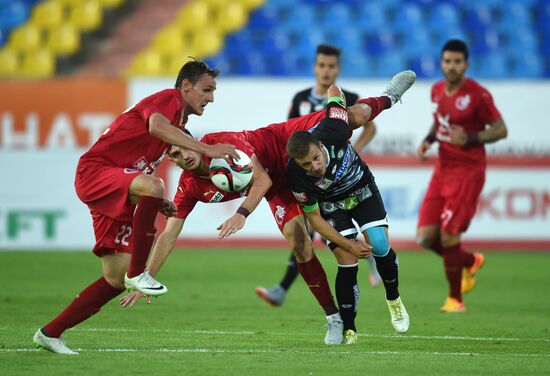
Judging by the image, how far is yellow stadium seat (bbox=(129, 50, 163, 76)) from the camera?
64.1 feet

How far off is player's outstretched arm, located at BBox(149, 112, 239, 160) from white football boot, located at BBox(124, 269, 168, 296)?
91 centimetres

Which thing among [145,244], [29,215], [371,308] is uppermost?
[145,244]

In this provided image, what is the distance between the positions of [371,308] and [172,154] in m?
Answer: 3.96

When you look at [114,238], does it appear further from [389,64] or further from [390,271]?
[389,64]

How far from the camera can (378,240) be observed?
320 inches

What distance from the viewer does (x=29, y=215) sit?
16.3m

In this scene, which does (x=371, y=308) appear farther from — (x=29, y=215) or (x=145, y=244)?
(x=29, y=215)

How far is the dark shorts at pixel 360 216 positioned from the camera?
8172mm

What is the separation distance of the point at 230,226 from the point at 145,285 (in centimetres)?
69

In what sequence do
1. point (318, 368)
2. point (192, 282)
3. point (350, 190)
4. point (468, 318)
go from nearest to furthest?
point (318, 368), point (350, 190), point (468, 318), point (192, 282)

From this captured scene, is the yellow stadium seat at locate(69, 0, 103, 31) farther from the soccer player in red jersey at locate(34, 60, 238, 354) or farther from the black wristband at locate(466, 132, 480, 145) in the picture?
the soccer player in red jersey at locate(34, 60, 238, 354)

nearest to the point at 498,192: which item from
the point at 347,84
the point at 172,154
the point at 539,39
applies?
the point at 347,84

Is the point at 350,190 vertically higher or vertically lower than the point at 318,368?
higher

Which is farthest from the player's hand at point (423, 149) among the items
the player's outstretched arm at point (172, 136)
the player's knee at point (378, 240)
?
the player's outstretched arm at point (172, 136)
